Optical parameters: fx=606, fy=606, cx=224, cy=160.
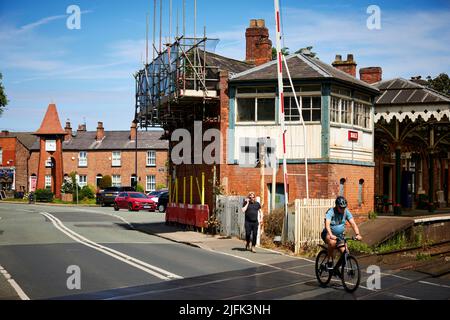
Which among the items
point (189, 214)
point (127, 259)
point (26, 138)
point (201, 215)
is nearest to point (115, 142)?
point (26, 138)

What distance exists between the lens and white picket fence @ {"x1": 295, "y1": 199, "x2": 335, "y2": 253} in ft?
60.6

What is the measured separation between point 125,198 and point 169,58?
23641mm

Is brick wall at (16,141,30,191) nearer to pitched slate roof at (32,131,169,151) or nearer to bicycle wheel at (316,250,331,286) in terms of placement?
pitched slate roof at (32,131,169,151)

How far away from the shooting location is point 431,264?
54.2ft

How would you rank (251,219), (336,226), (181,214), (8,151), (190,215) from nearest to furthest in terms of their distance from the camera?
(336,226) → (251,219) → (190,215) → (181,214) → (8,151)

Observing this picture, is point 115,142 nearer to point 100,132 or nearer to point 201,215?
point 100,132

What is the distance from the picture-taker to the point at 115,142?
7619 centimetres

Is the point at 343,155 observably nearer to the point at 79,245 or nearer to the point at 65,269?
the point at 79,245

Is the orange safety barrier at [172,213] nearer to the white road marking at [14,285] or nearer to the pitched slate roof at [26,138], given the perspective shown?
the white road marking at [14,285]

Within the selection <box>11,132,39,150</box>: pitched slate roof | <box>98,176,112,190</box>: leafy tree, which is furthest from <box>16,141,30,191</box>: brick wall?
<box>98,176,112,190</box>: leafy tree

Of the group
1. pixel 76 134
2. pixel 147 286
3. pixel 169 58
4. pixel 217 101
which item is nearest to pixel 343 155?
pixel 217 101

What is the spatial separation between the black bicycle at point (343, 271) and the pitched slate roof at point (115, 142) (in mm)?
61678

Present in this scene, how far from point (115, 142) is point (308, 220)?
5967cm

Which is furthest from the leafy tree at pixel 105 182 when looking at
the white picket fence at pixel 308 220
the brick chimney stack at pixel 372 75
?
the white picket fence at pixel 308 220
